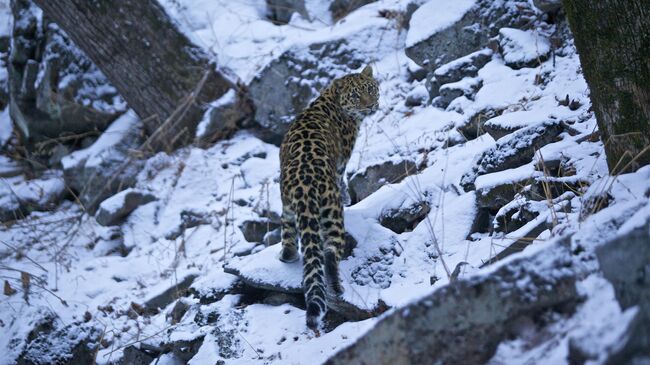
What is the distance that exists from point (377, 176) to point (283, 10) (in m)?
5.25

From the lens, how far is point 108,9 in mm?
9680

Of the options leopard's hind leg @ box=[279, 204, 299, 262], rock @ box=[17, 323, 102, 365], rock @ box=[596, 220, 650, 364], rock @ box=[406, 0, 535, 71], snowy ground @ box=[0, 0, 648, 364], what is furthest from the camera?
rock @ box=[406, 0, 535, 71]

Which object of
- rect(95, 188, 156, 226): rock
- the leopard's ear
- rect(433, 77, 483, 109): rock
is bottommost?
rect(95, 188, 156, 226): rock

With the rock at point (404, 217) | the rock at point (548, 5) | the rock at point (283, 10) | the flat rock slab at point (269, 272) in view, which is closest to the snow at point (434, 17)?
the rock at point (548, 5)

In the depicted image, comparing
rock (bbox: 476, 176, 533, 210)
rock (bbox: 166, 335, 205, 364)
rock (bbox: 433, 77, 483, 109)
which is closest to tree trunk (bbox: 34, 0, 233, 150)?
rock (bbox: 433, 77, 483, 109)

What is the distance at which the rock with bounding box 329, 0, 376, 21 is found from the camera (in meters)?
11.1

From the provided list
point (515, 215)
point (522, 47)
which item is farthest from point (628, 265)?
point (522, 47)

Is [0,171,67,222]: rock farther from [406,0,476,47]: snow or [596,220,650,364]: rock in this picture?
[596,220,650,364]: rock

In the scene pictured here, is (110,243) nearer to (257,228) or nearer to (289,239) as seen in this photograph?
(257,228)

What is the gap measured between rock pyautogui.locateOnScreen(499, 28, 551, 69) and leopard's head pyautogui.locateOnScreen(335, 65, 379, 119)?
164 centimetres

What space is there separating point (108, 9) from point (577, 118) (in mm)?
6188

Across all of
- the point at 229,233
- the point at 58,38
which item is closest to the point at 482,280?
the point at 229,233

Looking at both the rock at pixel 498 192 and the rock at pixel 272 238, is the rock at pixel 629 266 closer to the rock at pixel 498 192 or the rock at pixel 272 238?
the rock at pixel 498 192

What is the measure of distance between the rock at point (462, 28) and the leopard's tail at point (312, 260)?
377cm
